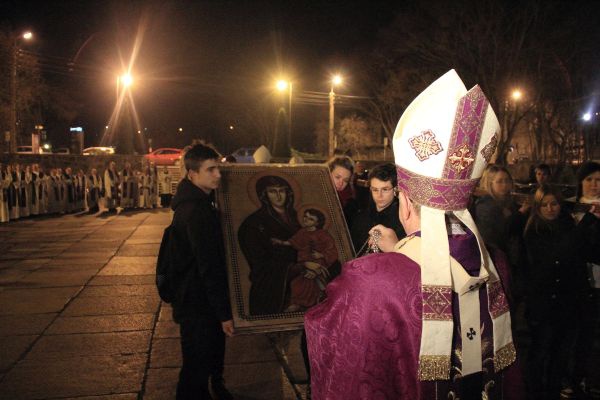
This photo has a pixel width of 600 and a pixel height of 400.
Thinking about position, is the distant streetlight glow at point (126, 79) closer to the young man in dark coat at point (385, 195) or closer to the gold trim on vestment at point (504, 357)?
the young man in dark coat at point (385, 195)

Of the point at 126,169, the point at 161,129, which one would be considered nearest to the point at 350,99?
the point at 126,169

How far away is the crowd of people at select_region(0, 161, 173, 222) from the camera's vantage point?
52.0ft

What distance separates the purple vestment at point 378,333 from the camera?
168 centimetres

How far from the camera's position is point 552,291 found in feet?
13.3

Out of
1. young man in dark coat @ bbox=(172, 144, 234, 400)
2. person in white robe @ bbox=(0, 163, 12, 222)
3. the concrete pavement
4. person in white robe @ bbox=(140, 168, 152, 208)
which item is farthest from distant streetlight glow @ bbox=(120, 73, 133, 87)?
young man in dark coat @ bbox=(172, 144, 234, 400)

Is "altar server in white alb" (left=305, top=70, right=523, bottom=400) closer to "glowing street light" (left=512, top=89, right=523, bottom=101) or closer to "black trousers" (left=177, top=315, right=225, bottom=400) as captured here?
"black trousers" (left=177, top=315, right=225, bottom=400)

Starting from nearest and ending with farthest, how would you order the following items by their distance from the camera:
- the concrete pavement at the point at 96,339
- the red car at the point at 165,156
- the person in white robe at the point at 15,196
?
the concrete pavement at the point at 96,339, the person in white robe at the point at 15,196, the red car at the point at 165,156

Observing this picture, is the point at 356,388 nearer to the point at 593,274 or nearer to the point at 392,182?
the point at 392,182

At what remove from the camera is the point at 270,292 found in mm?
3555

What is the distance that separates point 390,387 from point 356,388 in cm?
11

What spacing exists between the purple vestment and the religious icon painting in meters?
1.71

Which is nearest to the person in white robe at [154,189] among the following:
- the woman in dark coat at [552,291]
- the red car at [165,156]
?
the woman in dark coat at [552,291]

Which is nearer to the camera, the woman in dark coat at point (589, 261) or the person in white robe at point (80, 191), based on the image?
the woman in dark coat at point (589, 261)

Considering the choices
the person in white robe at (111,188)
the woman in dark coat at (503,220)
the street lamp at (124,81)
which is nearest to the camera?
the woman in dark coat at (503,220)
